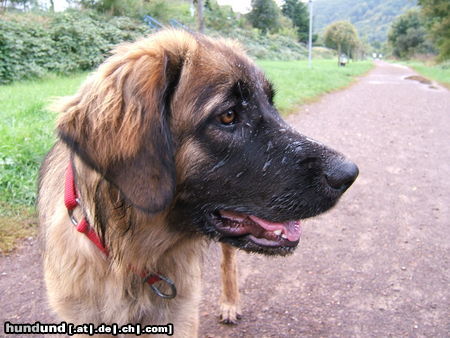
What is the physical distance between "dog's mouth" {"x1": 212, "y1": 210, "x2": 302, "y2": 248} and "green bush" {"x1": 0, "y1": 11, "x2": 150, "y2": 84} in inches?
495

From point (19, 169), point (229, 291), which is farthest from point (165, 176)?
point (19, 169)

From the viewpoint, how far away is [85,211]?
2.11m

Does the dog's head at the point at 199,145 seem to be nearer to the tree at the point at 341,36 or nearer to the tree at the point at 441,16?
the tree at the point at 441,16

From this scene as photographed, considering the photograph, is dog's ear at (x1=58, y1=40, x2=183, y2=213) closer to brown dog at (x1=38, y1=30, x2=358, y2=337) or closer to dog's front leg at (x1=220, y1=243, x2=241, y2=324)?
brown dog at (x1=38, y1=30, x2=358, y2=337)

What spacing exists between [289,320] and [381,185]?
11.9ft

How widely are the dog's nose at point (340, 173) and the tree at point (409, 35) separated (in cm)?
7780

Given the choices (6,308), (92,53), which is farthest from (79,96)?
(92,53)

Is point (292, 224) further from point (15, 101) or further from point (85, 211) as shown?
point (15, 101)

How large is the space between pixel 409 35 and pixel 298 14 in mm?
23411

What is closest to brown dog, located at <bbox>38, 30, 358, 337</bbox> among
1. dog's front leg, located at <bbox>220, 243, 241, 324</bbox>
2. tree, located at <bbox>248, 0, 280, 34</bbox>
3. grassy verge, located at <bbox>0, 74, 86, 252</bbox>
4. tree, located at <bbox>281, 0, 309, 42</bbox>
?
dog's front leg, located at <bbox>220, 243, 241, 324</bbox>

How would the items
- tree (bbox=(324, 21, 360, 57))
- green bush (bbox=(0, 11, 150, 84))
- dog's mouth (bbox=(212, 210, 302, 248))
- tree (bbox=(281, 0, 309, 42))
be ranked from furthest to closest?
tree (bbox=(281, 0, 309, 42)) → tree (bbox=(324, 21, 360, 57)) → green bush (bbox=(0, 11, 150, 84)) → dog's mouth (bbox=(212, 210, 302, 248))

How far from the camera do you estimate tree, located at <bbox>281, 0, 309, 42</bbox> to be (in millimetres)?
72250

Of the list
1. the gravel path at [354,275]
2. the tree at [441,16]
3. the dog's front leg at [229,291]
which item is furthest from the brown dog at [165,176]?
the tree at [441,16]

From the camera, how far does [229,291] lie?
3.26 metres
